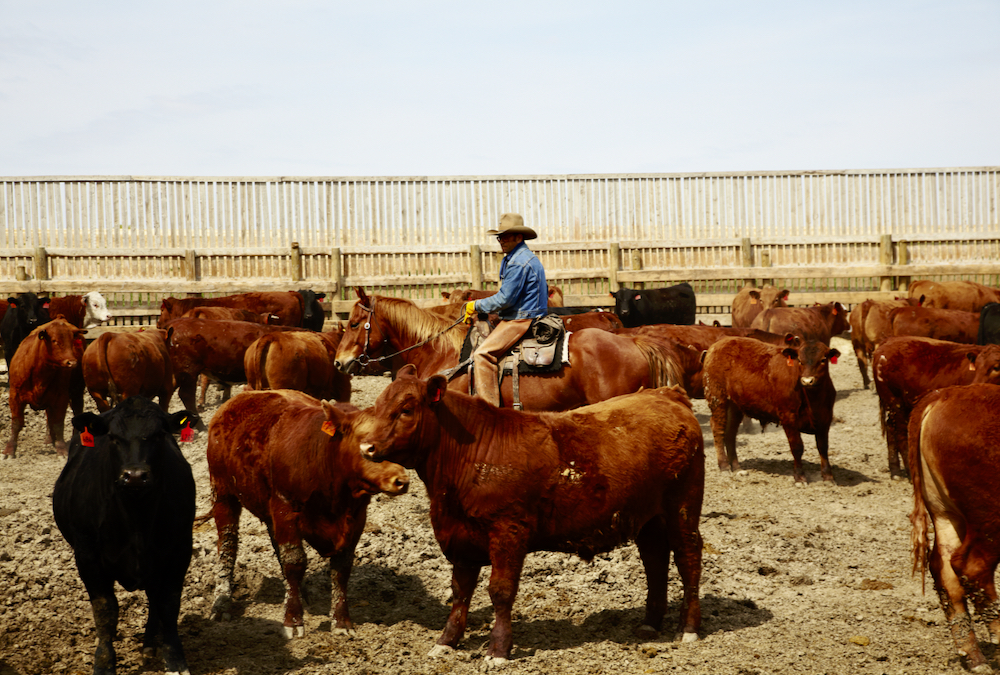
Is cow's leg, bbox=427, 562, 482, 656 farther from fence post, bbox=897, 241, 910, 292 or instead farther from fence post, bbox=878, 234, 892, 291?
fence post, bbox=897, 241, 910, 292

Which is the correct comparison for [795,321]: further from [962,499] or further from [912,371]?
[962,499]

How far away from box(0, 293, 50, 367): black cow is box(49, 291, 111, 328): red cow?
107 centimetres

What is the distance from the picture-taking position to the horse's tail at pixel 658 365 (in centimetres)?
870

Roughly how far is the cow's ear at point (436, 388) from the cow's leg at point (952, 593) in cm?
289

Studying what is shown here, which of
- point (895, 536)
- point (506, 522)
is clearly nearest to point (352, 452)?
point (506, 522)

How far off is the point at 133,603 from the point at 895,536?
5930 mm

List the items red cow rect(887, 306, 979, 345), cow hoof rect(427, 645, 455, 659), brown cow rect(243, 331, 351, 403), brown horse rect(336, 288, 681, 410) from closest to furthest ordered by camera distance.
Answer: cow hoof rect(427, 645, 455, 659) → brown horse rect(336, 288, 681, 410) → brown cow rect(243, 331, 351, 403) → red cow rect(887, 306, 979, 345)

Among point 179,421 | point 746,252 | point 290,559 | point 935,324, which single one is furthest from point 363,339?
point 746,252

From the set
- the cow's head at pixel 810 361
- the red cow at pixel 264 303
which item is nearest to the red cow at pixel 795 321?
the cow's head at pixel 810 361

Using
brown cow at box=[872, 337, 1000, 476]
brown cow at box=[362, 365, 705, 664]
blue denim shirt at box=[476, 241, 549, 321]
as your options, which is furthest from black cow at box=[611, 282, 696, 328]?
brown cow at box=[362, 365, 705, 664]

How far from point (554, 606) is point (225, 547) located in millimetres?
2325

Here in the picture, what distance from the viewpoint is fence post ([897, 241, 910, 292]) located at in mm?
20391

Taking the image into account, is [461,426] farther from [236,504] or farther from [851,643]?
[851,643]

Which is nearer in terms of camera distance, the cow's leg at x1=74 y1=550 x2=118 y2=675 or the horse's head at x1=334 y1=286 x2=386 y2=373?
the cow's leg at x1=74 y1=550 x2=118 y2=675
